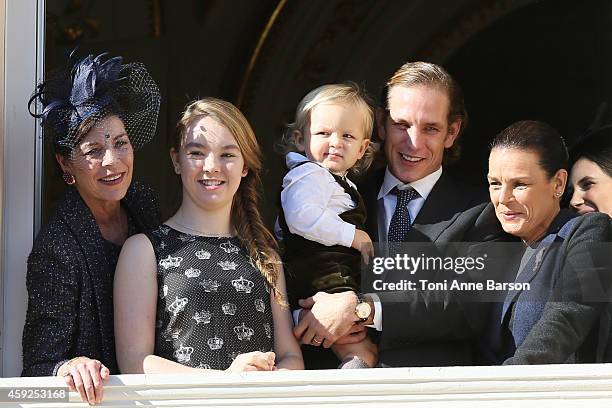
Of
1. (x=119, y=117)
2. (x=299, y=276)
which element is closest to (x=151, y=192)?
(x=119, y=117)

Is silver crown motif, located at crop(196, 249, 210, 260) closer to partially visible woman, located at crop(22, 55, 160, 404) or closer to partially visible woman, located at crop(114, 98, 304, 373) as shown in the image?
partially visible woman, located at crop(114, 98, 304, 373)

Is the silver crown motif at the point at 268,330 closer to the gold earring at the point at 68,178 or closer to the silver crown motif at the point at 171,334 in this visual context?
the silver crown motif at the point at 171,334

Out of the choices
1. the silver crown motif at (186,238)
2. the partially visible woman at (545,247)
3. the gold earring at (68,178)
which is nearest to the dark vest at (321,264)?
the silver crown motif at (186,238)

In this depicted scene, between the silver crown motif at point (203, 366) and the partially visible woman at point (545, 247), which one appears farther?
the partially visible woman at point (545, 247)

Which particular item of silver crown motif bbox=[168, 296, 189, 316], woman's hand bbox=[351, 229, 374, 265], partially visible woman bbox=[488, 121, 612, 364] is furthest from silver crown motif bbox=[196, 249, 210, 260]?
partially visible woman bbox=[488, 121, 612, 364]

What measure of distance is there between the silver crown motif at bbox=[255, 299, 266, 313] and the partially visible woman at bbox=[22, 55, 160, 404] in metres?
0.30

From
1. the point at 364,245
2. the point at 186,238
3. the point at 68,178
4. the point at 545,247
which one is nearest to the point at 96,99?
the point at 68,178

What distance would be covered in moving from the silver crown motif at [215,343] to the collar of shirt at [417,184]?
0.50 metres

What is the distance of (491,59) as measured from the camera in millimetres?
2846

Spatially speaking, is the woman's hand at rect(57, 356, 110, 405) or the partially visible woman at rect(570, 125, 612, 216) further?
the partially visible woman at rect(570, 125, 612, 216)

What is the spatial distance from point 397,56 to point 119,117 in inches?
25.2

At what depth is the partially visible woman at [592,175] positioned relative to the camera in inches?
112

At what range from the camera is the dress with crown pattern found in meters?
2.62

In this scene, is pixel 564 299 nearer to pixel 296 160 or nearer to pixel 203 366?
pixel 296 160
